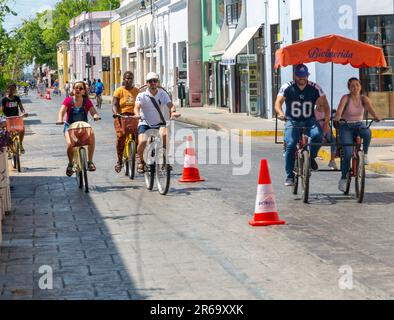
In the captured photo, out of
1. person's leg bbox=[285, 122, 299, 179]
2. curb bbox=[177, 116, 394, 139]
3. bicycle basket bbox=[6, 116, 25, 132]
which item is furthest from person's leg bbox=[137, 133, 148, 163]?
curb bbox=[177, 116, 394, 139]

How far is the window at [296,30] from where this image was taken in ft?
126

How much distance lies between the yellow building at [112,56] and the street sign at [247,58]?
184 feet

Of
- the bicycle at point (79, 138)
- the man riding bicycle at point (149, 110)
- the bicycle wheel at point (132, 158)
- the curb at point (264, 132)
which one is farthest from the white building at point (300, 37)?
the bicycle at point (79, 138)

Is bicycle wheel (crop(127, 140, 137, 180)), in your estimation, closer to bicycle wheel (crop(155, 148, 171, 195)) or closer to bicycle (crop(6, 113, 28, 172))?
bicycle wheel (crop(155, 148, 171, 195))

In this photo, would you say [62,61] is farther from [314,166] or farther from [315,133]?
[314,166]

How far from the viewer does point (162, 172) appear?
56.9ft

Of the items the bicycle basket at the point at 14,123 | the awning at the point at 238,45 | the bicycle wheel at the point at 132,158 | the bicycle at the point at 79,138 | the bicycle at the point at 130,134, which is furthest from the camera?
the awning at the point at 238,45

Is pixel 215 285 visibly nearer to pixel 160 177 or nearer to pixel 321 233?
pixel 321 233

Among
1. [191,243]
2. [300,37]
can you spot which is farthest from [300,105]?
[300,37]

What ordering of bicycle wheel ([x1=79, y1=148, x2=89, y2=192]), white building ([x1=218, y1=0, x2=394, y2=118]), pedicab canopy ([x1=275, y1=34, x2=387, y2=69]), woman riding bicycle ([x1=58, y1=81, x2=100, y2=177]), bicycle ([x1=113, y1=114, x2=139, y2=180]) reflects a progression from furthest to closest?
white building ([x1=218, y1=0, x2=394, y2=118]) < pedicab canopy ([x1=275, y1=34, x2=387, y2=69]) < bicycle ([x1=113, y1=114, x2=139, y2=180]) < woman riding bicycle ([x1=58, y1=81, x2=100, y2=177]) < bicycle wheel ([x1=79, y1=148, x2=89, y2=192])

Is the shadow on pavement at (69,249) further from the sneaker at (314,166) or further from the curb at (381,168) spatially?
the curb at (381,168)

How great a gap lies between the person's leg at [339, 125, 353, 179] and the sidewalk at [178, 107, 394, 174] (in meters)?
4.20

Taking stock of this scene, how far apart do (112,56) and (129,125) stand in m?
90.2

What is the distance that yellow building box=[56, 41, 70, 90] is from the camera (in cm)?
17218
